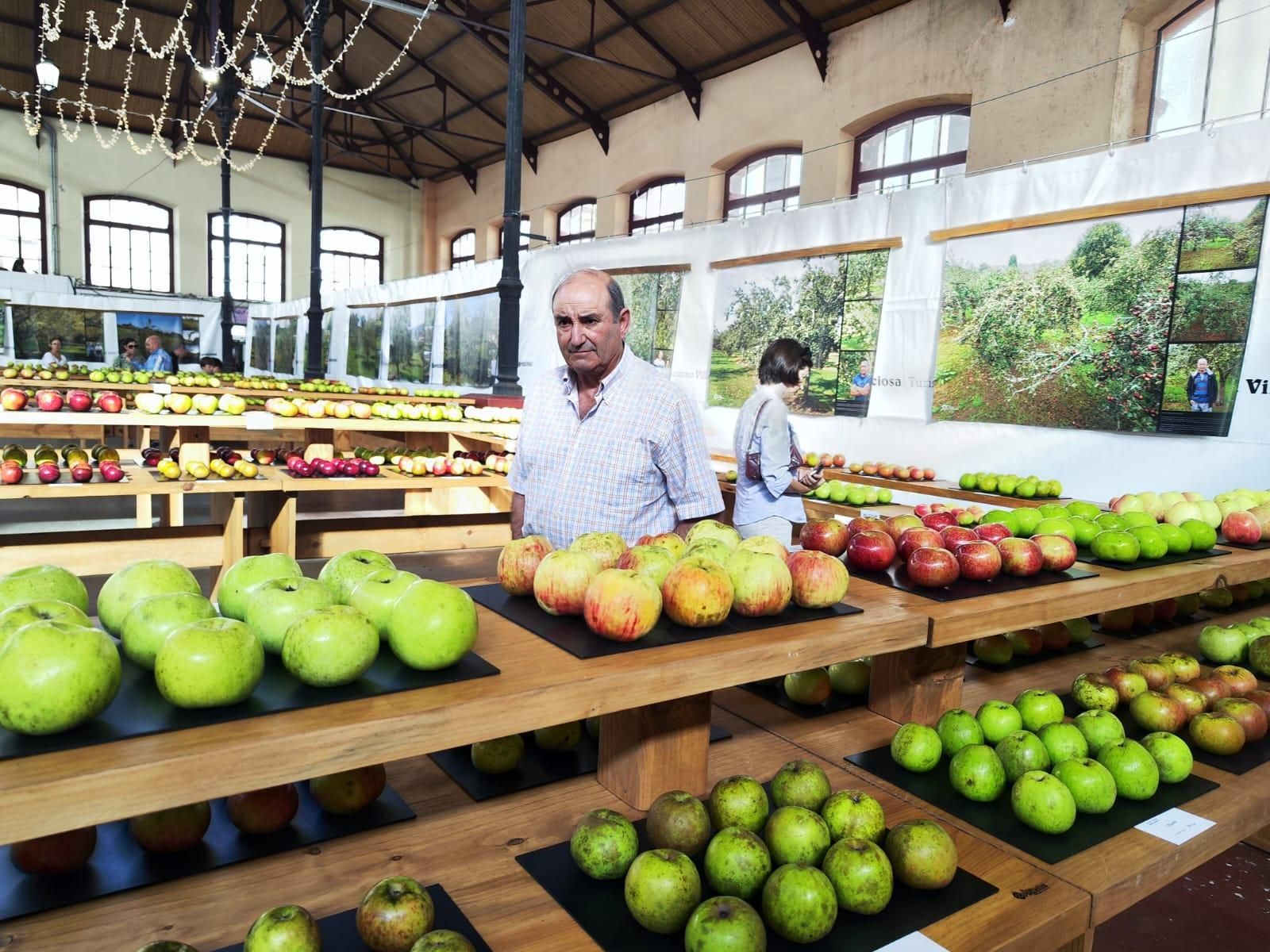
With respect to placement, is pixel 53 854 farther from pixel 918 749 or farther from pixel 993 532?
pixel 993 532

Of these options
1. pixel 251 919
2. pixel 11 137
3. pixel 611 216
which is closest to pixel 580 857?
pixel 251 919

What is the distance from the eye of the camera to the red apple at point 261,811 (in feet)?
4.50

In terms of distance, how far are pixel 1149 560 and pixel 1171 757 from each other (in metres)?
0.68

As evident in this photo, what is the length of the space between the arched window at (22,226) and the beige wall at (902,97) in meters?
12.7

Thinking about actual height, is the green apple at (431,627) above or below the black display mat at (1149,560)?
above

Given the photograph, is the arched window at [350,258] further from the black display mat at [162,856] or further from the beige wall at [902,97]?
the black display mat at [162,856]

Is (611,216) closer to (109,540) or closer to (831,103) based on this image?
(831,103)

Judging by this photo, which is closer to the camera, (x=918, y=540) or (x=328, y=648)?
(x=328, y=648)

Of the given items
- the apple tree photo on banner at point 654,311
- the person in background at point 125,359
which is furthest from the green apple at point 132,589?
the person in background at point 125,359

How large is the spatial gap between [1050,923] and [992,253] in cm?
550

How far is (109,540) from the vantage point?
462 centimetres

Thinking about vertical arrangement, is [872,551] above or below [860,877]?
above

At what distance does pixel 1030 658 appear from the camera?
8.54 ft

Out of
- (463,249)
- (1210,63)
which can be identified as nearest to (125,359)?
(463,249)
